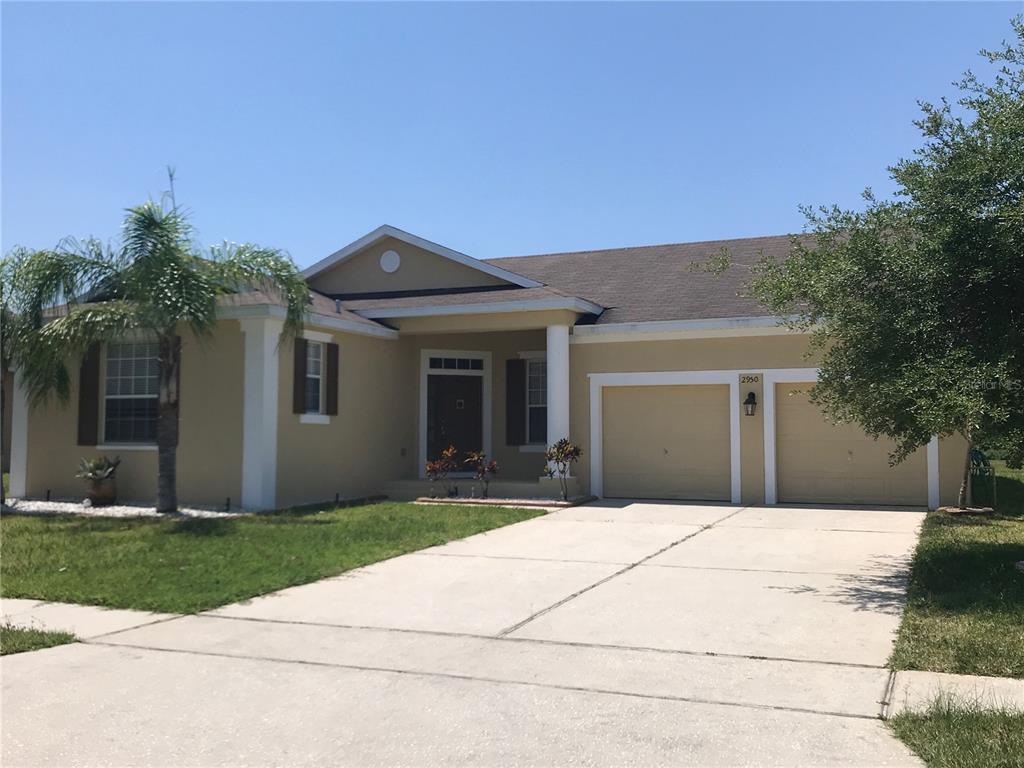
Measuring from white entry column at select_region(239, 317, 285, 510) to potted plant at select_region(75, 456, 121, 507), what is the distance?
2.35m

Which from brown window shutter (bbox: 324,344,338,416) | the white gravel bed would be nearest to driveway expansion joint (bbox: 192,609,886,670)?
the white gravel bed

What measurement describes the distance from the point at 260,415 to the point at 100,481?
116 inches

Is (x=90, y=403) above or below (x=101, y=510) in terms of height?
above

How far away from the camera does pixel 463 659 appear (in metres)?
5.74

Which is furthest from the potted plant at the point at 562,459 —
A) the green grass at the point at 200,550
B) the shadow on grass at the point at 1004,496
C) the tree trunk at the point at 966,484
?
the shadow on grass at the point at 1004,496

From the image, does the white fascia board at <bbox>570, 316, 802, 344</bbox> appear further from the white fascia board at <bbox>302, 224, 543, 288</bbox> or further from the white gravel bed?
the white gravel bed

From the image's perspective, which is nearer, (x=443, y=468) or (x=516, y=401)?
(x=443, y=468)

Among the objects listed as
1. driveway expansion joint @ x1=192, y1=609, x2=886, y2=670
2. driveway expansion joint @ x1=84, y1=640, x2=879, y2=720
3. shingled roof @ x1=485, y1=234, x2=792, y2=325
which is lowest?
driveway expansion joint @ x1=84, y1=640, x2=879, y2=720

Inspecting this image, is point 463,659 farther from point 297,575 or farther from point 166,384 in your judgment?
point 166,384

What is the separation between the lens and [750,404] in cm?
1492

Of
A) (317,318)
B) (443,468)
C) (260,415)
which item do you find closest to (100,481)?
(260,415)

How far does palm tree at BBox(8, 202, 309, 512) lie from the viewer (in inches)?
483

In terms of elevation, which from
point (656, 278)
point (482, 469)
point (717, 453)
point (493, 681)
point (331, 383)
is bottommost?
point (493, 681)

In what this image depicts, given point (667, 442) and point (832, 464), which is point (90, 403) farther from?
point (832, 464)
